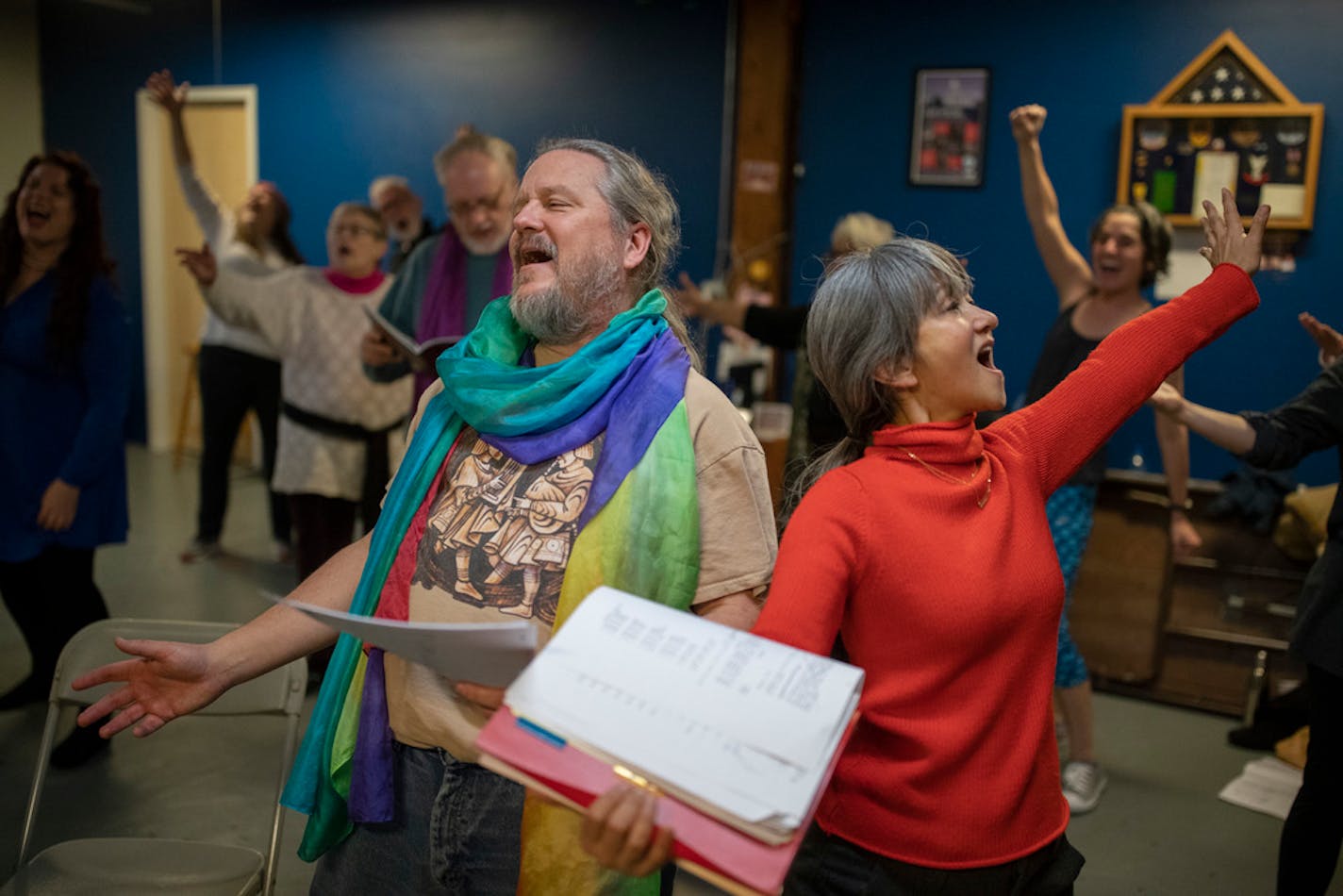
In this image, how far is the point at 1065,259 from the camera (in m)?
3.16

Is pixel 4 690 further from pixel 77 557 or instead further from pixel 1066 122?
pixel 1066 122

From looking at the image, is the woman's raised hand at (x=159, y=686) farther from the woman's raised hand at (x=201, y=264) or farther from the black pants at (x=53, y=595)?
the woman's raised hand at (x=201, y=264)

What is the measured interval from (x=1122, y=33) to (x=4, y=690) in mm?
4430

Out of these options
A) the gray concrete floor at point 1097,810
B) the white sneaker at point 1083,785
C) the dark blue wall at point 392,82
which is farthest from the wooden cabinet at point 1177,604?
the dark blue wall at point 392,82

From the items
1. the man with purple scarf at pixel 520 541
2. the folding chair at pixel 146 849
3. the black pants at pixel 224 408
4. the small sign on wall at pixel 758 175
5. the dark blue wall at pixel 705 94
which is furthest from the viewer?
the black pants at pixel 224 408

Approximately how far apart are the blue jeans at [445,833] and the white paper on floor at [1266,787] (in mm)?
2557

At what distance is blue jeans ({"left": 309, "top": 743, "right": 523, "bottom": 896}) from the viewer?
4.51 feet

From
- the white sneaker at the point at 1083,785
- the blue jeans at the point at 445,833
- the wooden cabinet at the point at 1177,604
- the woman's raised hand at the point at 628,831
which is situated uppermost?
the woman's raised hand at the point at 628,831

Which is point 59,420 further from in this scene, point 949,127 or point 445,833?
point 949,127

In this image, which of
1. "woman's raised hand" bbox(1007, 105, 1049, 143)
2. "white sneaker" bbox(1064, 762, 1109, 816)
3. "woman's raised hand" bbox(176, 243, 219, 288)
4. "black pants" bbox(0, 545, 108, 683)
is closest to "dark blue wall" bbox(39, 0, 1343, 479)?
"woman's raised hand" bbox(1007, 105, 1049, 143)

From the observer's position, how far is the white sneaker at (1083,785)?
3078 millimetres

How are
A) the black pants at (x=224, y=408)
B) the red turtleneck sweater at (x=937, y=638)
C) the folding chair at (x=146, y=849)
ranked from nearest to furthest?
the red turtleneck sweater at (x=937, y=638) → the folding chair at (x=146, y=849) → the black pants at (x=224, y=408)

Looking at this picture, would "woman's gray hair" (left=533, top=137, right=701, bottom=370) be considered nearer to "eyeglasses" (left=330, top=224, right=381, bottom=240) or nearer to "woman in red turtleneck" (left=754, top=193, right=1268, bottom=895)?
"woman in red turtleneck" (left=754, top=193, right=1268, bottom=895)

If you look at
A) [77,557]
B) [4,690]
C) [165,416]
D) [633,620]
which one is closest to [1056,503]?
[633,620]
